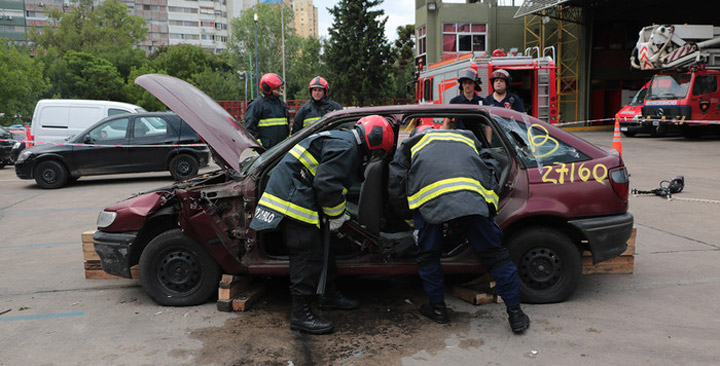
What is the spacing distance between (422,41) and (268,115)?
93.8 ft

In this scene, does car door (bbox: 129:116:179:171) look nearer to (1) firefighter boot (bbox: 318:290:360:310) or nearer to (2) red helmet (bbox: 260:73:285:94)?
(2) red helmet (bbox: 260:73:285:94)

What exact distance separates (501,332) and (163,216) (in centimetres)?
260

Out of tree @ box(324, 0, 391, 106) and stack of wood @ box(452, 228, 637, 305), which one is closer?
stack of wood @ box(452, 228, 637, 305)

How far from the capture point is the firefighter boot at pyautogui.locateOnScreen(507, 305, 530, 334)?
3586mm

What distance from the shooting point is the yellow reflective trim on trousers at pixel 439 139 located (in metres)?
3.62

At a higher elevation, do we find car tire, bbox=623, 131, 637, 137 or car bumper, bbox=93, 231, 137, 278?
car tire, bbox=623, 131, 637, 137

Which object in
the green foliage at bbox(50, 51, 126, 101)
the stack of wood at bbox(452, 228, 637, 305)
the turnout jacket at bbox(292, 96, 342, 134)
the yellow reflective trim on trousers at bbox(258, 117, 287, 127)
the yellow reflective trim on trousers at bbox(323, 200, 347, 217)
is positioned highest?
the green foliage at bbox(50, 51, 126, 101)

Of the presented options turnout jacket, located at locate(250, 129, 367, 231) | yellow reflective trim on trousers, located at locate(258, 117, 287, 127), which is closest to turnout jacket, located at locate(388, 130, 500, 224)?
turnout jacket, located at locate(250, 129, 367, 231)

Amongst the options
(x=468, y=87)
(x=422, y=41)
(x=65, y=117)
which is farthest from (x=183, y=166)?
(x=422, y=41)

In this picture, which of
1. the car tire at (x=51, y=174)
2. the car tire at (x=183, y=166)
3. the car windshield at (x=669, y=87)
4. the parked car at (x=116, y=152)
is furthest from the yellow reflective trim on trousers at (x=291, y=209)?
the car windshield at (x=669, y=87)

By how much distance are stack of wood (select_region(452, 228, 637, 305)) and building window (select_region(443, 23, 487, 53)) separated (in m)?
29.2

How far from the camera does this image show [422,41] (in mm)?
33875

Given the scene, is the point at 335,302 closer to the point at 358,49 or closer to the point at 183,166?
the point at 183,166

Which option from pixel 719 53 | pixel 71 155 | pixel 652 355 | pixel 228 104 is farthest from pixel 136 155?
pixel 228 104
